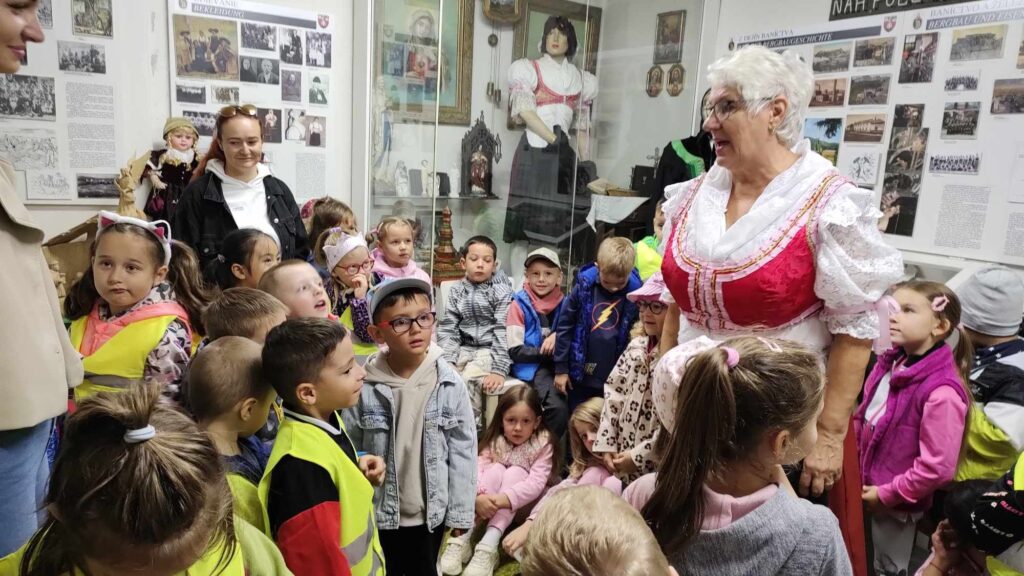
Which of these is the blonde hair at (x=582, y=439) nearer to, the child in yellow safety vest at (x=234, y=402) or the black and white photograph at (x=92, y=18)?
the child in yellow safety vest at (x=234, y=402)

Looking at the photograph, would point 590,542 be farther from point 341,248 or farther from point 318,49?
point 318,49

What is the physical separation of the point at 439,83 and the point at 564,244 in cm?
151

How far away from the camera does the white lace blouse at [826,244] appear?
1577mm

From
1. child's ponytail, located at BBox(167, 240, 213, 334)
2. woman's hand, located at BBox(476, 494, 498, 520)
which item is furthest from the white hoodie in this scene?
woman's hand, located at BBox(476, 494, 498, 520)

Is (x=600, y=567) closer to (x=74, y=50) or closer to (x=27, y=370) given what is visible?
(x=27, y=370)

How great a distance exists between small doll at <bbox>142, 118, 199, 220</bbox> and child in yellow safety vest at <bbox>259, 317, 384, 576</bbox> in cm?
280

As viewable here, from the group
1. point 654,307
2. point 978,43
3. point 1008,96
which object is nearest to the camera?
point 654,307

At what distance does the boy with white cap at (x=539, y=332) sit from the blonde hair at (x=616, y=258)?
1.33 feet

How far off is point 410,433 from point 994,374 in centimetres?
207

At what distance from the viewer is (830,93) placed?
4.22 m

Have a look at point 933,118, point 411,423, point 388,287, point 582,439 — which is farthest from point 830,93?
point 411,423

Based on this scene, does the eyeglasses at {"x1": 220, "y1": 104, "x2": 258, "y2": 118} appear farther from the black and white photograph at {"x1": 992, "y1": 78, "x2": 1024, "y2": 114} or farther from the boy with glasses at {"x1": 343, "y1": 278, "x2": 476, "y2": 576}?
the black and white photograph at {"x1": 992, "y1": 78, "x2": 1024, "y2": 114}

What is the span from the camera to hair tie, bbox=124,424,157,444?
0.94 meters

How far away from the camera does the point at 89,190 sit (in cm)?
389
